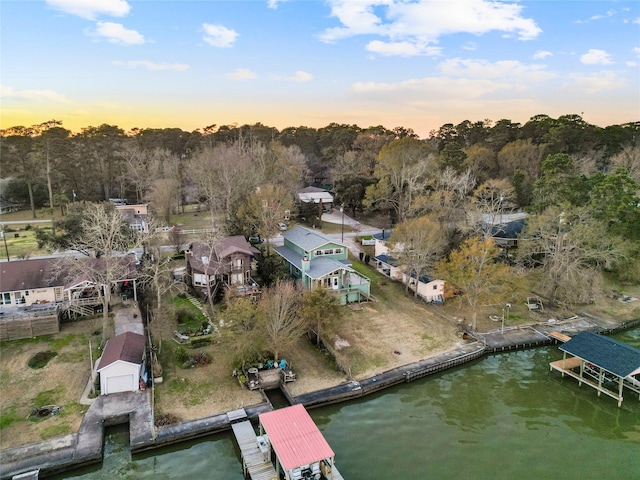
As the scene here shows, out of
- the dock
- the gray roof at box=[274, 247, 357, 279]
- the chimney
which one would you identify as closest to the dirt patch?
the dock

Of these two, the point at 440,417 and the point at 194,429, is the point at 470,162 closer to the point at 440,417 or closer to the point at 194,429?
A: the point at 440,417

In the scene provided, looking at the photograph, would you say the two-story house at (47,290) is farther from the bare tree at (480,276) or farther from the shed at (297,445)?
the bare tree at (480,276)

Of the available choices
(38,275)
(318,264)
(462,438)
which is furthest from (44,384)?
(462,438)

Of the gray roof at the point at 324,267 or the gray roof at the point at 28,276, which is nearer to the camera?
the gray roof at the point at 28,276

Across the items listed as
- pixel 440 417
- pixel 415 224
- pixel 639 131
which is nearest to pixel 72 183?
pixel 415 224

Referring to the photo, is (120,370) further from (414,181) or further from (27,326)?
(414,181)

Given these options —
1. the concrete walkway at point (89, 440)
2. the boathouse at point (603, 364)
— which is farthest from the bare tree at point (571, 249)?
the concrete walkway at point (89, 440)
